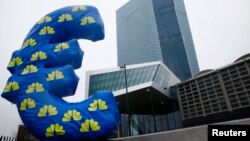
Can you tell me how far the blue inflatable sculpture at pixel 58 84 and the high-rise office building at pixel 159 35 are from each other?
103 m

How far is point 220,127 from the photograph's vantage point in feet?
9.49

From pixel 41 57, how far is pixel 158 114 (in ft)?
132

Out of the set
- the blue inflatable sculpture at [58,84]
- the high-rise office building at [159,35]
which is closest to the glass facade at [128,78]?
the blue inflatable sculpture at [58,84]

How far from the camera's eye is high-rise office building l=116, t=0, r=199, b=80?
11553 cm

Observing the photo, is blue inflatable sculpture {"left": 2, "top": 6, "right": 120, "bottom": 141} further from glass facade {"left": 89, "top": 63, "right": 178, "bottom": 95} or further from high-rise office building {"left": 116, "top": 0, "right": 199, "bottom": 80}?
high-rise office building {"left": 116, "top": 0, "right": 199, "bottom": 80}

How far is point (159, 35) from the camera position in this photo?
12725cm

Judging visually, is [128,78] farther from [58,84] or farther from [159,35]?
[159,35]

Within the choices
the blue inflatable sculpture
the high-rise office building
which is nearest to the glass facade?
the blue inflatable sculpture

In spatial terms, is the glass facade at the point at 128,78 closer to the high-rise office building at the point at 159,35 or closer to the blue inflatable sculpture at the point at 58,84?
the blue inflatable sculpture at the point at 58,84

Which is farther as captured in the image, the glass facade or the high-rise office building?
the high-rise office building

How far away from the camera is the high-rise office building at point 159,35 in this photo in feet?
379

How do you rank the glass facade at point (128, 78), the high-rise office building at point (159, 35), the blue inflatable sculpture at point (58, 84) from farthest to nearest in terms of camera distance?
1. the high-rise office building at point (159, 35)
2. the glass facade at point (128, 78)
3. the blue inflatable sculpture at point (58, 84)

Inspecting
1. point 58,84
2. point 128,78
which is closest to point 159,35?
point 128,78

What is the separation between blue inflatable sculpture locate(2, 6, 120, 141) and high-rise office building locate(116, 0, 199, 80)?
10293cm
